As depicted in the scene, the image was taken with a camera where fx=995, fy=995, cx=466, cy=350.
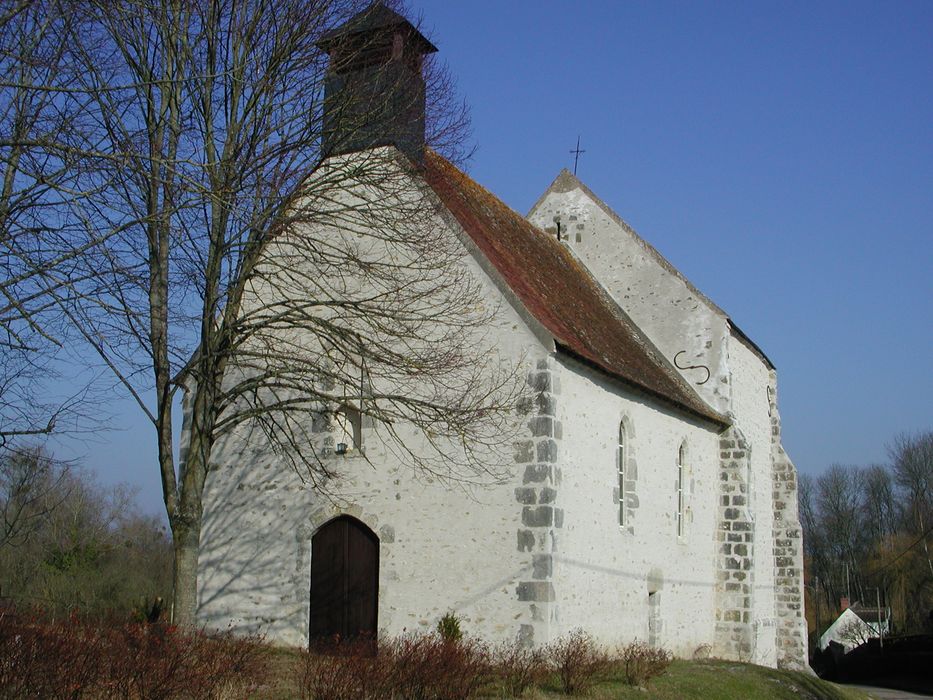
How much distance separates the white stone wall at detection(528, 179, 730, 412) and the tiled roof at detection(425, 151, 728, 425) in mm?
310

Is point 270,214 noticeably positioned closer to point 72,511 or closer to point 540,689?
point 540,689

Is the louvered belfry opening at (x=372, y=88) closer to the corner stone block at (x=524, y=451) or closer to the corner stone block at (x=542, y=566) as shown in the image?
the corner stone block at (x=524, y=451)

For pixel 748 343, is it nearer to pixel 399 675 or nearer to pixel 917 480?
pixel 399 675

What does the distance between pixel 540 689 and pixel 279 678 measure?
2989mm

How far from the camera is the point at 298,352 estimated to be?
14195 mm

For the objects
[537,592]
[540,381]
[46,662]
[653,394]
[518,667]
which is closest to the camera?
[46,662]

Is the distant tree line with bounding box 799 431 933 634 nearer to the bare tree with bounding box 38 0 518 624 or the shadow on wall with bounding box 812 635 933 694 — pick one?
the shadow on wall with bounding box 812 635 933 694

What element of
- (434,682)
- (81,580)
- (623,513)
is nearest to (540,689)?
(434,682)

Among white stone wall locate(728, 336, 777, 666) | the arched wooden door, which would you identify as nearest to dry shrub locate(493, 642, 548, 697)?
the arched wooden door

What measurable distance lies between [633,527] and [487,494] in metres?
3.48

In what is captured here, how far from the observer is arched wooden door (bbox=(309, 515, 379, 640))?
45.3 feet

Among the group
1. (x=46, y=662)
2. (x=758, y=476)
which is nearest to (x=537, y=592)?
(x=46, y=662)

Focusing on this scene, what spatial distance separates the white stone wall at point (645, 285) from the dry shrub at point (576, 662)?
818 centimetres

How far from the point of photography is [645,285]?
20812 millimetres
